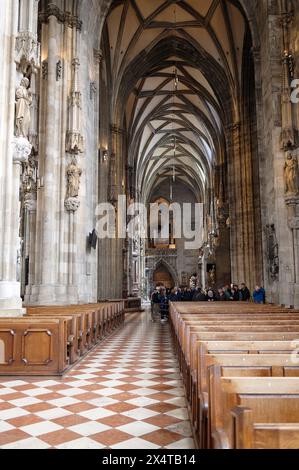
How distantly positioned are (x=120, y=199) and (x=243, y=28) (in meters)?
11.2

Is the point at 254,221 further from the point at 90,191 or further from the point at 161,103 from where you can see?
the point at 161,103

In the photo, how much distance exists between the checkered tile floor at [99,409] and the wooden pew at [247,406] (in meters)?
1.40

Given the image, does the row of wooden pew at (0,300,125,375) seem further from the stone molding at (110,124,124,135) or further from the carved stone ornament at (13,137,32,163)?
the stone molding at (110,124,124,135)

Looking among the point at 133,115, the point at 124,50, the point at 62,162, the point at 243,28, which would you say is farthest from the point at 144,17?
the point at 62,162

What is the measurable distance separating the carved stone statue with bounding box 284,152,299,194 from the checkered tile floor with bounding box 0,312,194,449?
23.4ft

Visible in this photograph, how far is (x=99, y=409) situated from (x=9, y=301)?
3.71 meters

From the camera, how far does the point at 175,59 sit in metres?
26.9

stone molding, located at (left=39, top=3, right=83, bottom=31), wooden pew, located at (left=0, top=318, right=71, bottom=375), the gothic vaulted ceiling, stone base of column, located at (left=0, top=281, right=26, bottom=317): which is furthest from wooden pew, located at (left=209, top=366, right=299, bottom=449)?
the gothic vaulted ceiling

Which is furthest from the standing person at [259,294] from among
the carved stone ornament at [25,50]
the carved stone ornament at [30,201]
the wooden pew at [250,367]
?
the wooden pew at [250,367]

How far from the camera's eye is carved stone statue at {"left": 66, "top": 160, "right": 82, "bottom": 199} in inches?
515

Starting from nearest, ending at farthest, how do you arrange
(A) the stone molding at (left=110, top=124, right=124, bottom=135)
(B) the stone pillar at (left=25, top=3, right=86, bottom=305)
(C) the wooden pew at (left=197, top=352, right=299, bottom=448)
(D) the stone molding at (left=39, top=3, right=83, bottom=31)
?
1. (C) the wooden pew at (left=197, top=352, right=299, bottom=448)
2. (B) the stone pillar at (left=25, top=3, right=86, bottom=305)
3. (D) the stone molding at (left=39, top=3, right=83, bottom=31)
4. (A) the stone molding at (left=110, top=124, right=124, bottom=135)

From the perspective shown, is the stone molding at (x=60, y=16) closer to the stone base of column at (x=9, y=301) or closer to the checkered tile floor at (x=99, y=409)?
the stone base of column at (x=9, y=301)

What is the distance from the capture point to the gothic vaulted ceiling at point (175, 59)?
2197 centimetres

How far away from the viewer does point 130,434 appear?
3.70 metres
